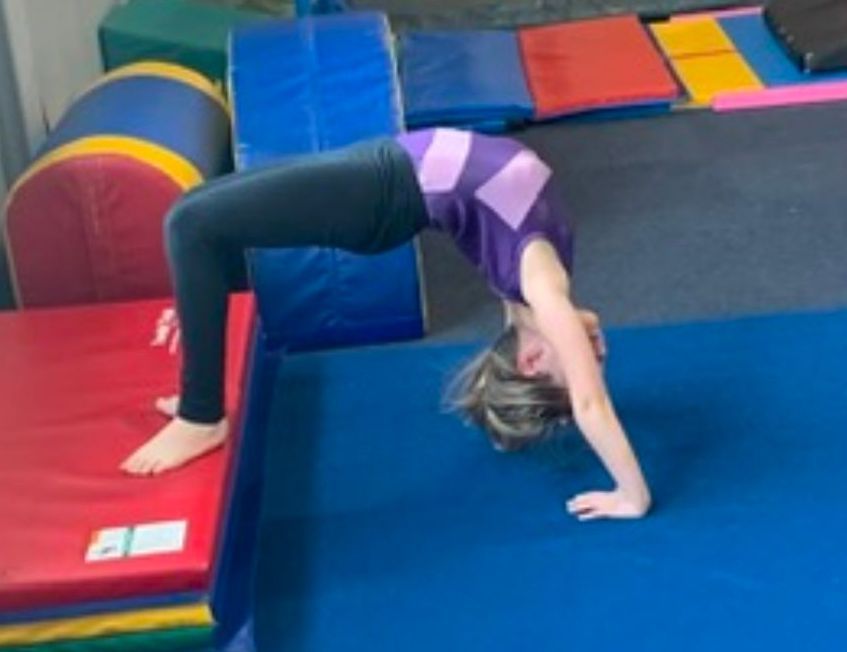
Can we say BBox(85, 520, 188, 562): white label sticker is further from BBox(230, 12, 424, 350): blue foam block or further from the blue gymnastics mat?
BBox(230, 12, 424, 350): blue foam block

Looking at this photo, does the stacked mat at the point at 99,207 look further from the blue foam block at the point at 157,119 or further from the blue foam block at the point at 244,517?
the blue foam block at the point at 244,517

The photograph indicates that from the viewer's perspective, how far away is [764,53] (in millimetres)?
4730

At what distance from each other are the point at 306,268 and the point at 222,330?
2.28 feet

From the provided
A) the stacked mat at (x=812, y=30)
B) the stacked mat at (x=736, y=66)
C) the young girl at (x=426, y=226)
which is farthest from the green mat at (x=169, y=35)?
the young girl at (x=426, y=226)

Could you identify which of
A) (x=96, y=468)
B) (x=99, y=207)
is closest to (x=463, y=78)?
(x=99, y=207)

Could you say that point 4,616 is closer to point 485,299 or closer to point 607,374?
point 607,374

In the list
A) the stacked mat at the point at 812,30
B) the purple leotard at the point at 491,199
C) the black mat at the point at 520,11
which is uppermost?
the purple leotard at the point at 491,199

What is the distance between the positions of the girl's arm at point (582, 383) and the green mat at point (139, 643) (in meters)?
0.71

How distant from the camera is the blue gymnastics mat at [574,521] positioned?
221 cm

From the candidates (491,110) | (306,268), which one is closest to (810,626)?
(306,268)

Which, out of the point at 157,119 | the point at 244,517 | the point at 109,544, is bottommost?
the point at 244,517

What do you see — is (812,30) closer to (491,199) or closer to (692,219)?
(692,219)

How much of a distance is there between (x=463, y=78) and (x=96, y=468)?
8.19 ft

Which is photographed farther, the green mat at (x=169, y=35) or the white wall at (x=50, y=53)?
the green mat at (x=169, y=35)
